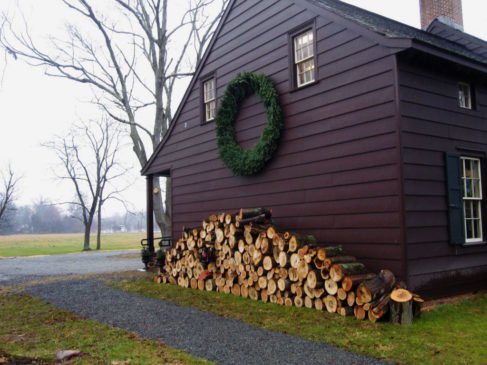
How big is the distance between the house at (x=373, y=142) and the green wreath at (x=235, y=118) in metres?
0.18

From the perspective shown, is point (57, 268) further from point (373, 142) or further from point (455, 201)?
point (455, 201)

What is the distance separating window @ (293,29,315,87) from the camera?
9.16m

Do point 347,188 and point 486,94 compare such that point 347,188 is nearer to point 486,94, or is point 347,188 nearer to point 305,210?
point 305,210

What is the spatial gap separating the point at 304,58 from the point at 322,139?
1.92 meters

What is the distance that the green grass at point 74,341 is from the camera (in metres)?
5.16

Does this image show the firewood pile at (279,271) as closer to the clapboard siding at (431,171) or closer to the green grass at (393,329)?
the green grass at (393,329)

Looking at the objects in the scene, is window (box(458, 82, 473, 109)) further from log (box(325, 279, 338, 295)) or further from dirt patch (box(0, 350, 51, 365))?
dirt patch (box(0, 350, 51, 365))

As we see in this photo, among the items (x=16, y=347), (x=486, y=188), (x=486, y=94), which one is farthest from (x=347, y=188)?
(x=16, y=347)

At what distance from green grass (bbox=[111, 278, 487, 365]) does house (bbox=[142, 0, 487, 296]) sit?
75 centimetres

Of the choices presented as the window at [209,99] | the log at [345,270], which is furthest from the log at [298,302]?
the window at [209,99]

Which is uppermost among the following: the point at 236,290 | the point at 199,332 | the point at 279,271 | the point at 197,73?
the point at 197,73

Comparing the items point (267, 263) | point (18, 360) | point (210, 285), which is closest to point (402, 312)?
point (267, 263)

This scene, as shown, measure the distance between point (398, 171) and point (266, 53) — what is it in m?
4.66

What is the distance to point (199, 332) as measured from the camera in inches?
251
